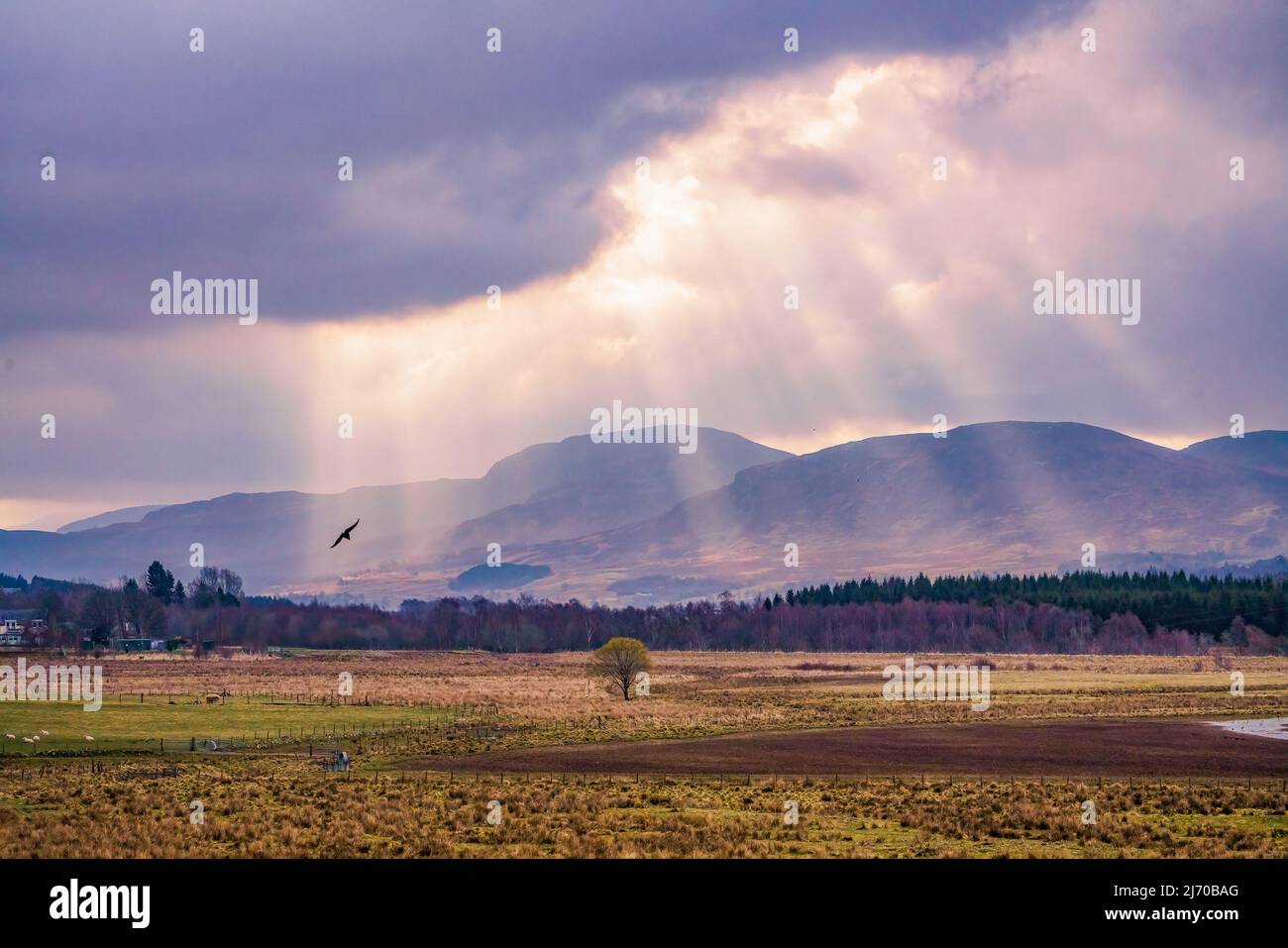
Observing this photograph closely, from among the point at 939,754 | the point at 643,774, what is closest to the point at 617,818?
the point at 643,774

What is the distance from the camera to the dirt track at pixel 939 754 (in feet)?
172

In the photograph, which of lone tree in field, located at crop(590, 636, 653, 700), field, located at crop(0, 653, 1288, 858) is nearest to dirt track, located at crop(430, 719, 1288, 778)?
field, located at crop(0, 653, 1288, 858)

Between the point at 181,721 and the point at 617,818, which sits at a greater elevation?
the point at 617,818

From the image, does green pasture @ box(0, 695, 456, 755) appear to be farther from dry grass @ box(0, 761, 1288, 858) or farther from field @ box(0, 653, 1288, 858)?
dry grass @ box(0, 761, 1288, 858)

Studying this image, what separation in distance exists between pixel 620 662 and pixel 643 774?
50.7 metres

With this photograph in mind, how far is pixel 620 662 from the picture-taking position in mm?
101312

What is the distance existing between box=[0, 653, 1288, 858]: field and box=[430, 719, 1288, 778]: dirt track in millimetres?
240

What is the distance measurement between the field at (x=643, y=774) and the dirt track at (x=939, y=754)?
→ 0.79ft

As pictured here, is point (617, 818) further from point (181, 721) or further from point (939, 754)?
point (181, 721)

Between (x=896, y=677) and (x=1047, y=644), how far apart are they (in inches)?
3037

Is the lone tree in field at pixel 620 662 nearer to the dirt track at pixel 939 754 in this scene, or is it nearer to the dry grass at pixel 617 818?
the dirt track at pixel 939 754
